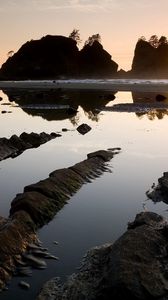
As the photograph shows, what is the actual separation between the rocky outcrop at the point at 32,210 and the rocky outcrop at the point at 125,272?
1.50 metres

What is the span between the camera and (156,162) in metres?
25.8

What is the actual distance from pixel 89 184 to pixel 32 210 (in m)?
5.95

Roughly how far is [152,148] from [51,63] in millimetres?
149931

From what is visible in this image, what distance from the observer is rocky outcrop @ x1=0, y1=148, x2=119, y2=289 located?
509 inches

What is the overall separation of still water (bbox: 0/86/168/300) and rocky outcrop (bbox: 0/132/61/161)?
0.71 metres

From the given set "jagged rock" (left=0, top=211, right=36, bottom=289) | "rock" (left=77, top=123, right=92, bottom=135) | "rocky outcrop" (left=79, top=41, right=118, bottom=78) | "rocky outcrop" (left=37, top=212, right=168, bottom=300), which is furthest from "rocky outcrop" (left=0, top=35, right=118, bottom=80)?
"rocky outcrop" (left=37, top=212, right=168, bottom=300)

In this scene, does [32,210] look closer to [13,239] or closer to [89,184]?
[13,239]

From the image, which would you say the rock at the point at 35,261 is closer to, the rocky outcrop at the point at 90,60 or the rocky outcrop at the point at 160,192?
the rocky outcrop at the point at 160,192

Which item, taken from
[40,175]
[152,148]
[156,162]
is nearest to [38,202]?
[40,175]

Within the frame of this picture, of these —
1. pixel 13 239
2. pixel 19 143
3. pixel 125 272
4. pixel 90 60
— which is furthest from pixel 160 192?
pixel 90 60

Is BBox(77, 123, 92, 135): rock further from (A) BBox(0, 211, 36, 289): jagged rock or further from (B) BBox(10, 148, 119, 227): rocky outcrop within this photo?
(A) BBox(0, 211, 36, 289): jagged rock

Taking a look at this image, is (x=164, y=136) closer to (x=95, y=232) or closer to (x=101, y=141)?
(x=101, y=141)

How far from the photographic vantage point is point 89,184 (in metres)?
21.6

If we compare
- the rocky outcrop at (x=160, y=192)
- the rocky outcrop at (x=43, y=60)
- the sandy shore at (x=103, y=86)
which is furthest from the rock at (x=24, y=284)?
the rocky outcrop at (x=43, y=60)
